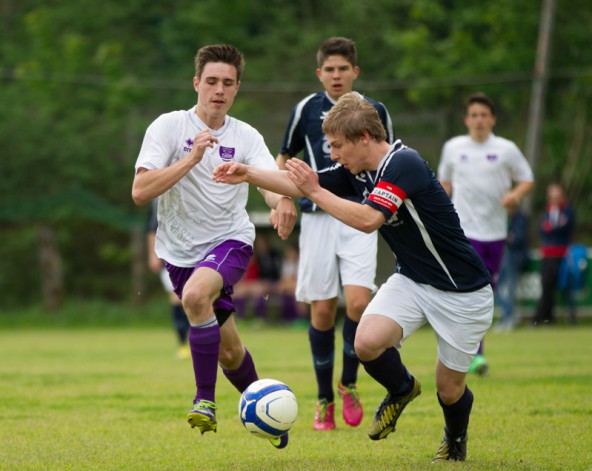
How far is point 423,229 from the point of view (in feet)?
17.3

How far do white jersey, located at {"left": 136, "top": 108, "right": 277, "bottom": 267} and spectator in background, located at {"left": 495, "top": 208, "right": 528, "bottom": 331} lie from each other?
11.9 meters

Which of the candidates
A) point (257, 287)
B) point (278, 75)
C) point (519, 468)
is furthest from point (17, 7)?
point (519, 468)

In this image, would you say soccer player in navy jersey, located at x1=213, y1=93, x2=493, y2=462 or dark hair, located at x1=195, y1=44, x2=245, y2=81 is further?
dark hair, located at x1=195, y1=44, x2=245, y2=81

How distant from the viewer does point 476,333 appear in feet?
17.6

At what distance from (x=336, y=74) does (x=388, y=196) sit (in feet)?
7.22

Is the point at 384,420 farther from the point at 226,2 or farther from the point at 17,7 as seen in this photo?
the point at 17,7

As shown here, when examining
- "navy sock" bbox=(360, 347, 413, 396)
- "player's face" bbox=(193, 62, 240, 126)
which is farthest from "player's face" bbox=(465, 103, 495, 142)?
"navy sock" bbox=(360, 347, 413, 396)

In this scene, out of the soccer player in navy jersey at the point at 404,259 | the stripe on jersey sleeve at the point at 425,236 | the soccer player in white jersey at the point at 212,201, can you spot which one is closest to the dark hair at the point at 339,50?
the soccer player in white jersey at the point at 212,201

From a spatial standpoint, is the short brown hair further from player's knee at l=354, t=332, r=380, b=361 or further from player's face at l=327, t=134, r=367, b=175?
player's knee at l=354, t=332, r=380, b=361

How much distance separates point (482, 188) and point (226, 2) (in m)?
16.9

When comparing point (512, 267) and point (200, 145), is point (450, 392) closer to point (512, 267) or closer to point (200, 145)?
point (200, 145)

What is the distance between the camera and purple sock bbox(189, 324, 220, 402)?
18.4 feet

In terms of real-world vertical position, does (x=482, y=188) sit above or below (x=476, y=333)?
above

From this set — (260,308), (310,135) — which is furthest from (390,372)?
(260,308)
